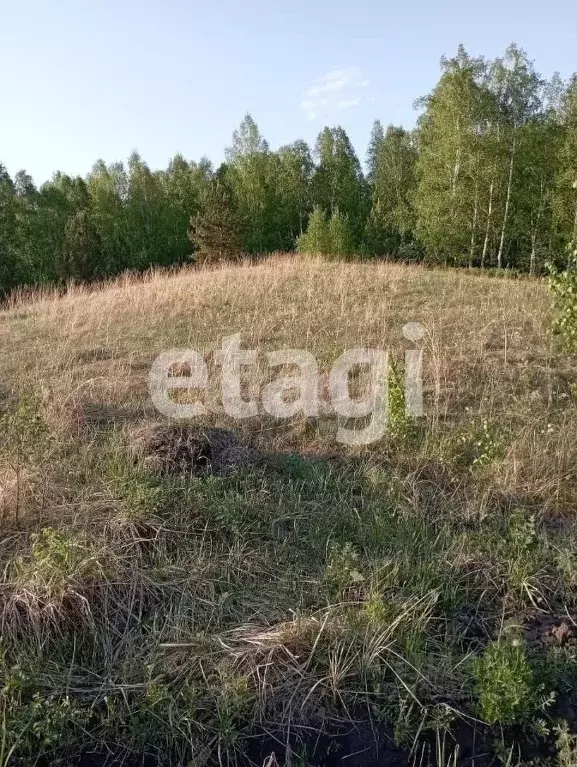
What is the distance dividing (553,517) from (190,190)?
32169mm

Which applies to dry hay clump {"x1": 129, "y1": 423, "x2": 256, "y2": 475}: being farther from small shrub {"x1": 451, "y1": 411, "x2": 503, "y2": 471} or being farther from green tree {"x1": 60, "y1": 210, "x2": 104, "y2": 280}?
green tree {"x1": 60, "y1": 210, "x2": 104, "y2": 280}

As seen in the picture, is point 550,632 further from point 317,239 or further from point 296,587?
point 317,239

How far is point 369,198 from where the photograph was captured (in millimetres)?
28891

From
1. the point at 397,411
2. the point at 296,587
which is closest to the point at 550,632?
the point at 296,587

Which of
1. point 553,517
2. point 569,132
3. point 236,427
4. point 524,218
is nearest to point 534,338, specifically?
point 553,517

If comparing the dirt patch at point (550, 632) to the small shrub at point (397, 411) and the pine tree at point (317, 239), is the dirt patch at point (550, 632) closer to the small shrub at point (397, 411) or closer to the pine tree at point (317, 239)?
the small shrub at point (397, 411)

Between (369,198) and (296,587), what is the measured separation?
1133 inches

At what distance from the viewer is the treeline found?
17938mm

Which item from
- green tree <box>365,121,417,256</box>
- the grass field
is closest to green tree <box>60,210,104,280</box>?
green tree <box>365,121,417,256</box>

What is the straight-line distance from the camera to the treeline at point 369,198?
17.9 metres

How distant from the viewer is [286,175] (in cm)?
2805

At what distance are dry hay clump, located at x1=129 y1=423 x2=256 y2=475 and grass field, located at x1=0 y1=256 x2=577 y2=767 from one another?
51 mm

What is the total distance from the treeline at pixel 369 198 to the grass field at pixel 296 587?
14.0 m

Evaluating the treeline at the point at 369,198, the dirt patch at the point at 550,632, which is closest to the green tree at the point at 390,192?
the treeline at the point at 369,198
